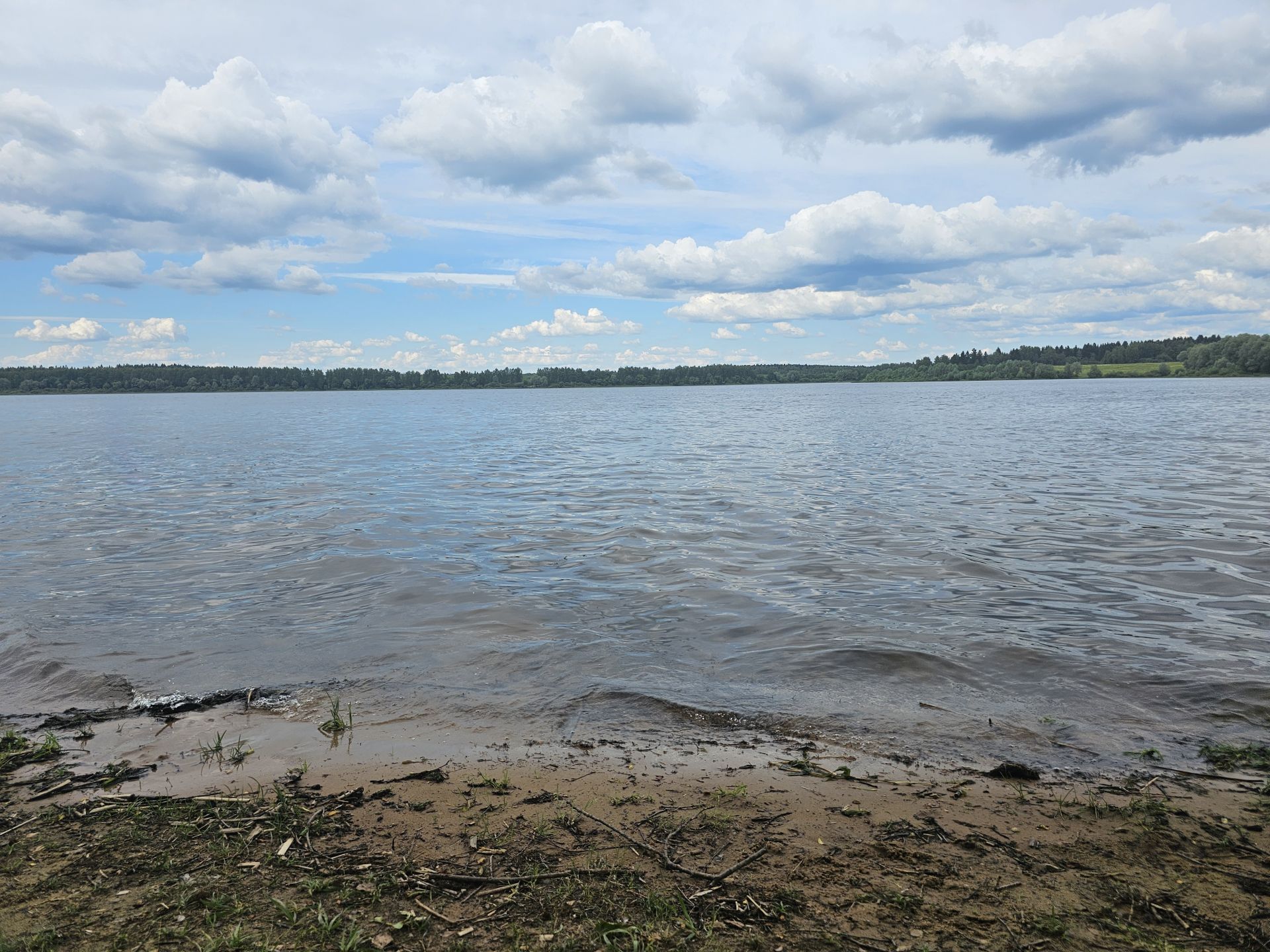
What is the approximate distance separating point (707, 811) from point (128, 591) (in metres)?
12.1

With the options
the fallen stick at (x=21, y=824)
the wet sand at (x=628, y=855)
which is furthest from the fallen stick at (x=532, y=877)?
the fallen stick at (x=21, y=824)

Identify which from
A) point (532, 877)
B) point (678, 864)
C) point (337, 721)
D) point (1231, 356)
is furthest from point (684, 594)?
point (1231, 356)

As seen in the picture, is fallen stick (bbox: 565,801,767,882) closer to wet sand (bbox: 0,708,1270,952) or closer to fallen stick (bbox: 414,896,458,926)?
wet sand (bbox: 0,708,1270,952)

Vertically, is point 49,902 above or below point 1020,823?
above

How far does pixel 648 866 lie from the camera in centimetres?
493

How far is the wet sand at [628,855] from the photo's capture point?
4.23m

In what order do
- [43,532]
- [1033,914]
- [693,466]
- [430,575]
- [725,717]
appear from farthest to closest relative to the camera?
[693,466] → [43,532] → [430,575] → [725,717] → [1033,914]

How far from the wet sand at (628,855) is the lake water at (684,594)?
1.35 m

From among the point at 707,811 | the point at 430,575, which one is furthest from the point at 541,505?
the point at 707,811

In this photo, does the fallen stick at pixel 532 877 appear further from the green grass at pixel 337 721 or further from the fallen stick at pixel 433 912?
the green grass at pixel 337 721

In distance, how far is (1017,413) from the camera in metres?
67.8

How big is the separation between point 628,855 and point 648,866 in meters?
0.21

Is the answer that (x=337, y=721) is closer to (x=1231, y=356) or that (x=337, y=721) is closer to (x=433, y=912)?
(x=433, y=912)

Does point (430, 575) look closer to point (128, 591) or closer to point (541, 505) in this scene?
point (128, 591)
